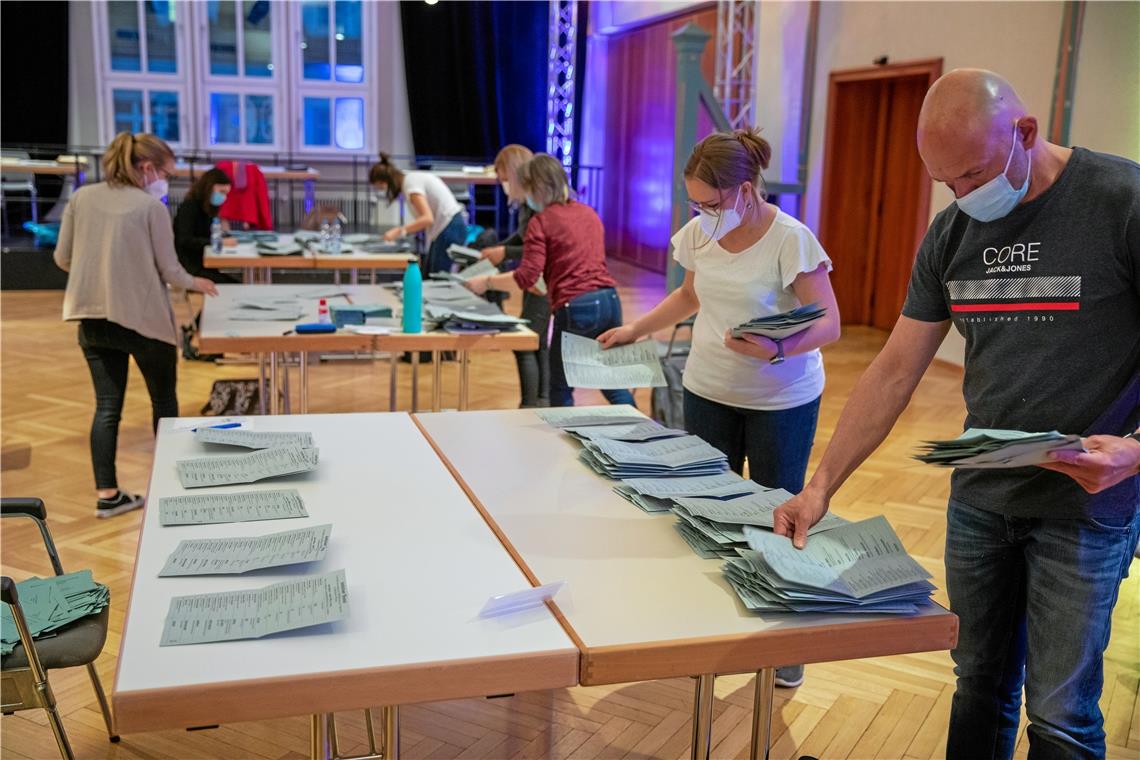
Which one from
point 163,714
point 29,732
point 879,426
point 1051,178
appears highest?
point 1051,178

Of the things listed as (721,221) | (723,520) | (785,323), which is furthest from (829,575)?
(721,221)

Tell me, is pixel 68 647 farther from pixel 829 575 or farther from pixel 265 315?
pixel 265 315

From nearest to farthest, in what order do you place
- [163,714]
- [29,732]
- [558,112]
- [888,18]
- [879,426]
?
1. [163,714]
2. [879,426]
3. [29,732]
4. [888,18]
5. [558,112]

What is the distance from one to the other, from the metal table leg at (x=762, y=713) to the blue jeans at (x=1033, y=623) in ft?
1.22

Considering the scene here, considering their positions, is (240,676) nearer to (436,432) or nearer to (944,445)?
(944,445)

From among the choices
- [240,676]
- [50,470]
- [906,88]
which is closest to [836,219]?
[906,88]

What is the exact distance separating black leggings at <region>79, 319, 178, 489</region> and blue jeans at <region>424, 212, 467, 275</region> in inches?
103

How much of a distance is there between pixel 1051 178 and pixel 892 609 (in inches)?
29.4

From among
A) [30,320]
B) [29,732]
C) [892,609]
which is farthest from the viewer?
[30,320]

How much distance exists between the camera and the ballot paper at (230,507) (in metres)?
1.94

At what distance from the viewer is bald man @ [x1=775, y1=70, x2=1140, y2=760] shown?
167cm

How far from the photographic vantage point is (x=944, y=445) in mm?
1494

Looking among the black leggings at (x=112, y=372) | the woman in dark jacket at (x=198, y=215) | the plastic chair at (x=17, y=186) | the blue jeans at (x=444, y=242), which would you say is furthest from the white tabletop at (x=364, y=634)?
the plastic chair at (x=17, y=186)

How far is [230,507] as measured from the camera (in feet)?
6.59
